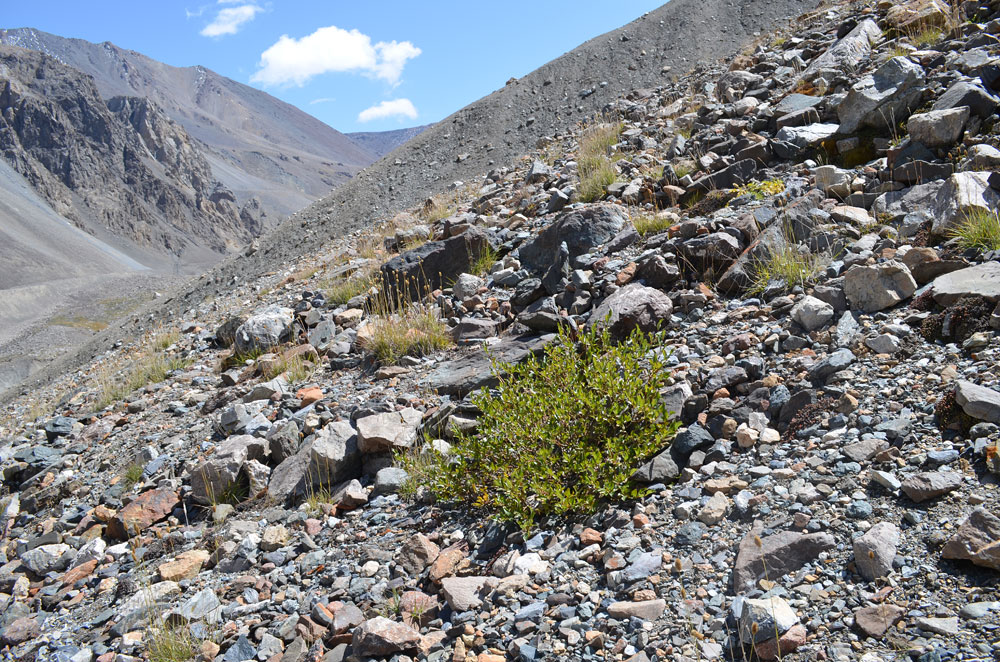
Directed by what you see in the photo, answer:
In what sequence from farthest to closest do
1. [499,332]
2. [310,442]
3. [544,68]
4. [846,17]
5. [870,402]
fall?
[544,68]
[846,17]
[499,332]
[310,442]
[870,402]

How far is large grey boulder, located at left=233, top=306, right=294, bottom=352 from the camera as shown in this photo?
7629mm

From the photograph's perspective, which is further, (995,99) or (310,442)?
(995,99)

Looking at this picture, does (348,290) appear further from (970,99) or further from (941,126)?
(970,99)

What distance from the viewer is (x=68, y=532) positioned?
202 inches

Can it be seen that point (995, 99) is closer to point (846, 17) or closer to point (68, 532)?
point (846, 17)

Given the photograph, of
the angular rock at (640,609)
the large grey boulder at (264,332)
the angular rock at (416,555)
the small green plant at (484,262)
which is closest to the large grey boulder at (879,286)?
the angular rock at (640,609)

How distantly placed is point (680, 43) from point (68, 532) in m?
19.5

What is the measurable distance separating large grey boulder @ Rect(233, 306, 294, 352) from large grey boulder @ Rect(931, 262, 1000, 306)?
258 inches

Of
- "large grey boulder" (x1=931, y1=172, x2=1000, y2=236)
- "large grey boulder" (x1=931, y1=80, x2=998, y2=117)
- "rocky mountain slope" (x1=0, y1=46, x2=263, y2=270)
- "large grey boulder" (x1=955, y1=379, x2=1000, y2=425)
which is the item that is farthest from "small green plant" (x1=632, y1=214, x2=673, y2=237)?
"rocky mountain slope" (x1=0, y1=46, x2=263, y2=270)

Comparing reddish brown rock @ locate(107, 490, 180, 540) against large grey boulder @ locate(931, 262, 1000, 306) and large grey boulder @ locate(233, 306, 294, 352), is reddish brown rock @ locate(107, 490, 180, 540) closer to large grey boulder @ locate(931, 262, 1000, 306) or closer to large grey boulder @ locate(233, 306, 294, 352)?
large grey boulder @ locate(233, 306, 294, 352)

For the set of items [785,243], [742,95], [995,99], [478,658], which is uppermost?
[742,95]

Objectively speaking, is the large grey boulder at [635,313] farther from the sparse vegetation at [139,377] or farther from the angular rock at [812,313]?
the sparse vegetation at [139,377]

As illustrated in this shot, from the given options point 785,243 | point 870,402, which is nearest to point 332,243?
point 785,243

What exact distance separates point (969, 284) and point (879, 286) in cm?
46
